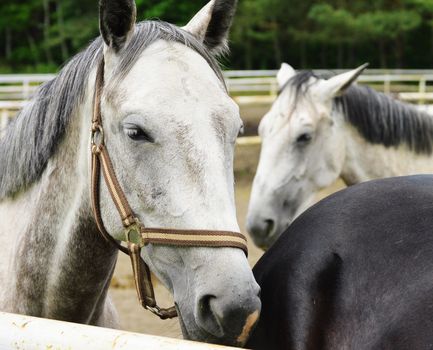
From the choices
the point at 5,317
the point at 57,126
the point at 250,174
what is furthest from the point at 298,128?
the point at 250,174

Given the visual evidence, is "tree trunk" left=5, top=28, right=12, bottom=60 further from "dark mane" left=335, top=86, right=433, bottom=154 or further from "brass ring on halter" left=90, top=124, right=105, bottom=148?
"brass ring on halter" left=90, top=124, right=105, bottom=148

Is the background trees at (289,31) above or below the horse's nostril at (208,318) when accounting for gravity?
below

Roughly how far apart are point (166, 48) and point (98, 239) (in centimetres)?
69

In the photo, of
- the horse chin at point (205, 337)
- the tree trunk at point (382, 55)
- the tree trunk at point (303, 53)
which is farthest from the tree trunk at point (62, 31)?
the horse chin at point (205, 337)

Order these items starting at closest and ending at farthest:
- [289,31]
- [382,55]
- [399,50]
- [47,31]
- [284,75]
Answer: [284,75], [399,50], [382,55], [289,31], [47,31]

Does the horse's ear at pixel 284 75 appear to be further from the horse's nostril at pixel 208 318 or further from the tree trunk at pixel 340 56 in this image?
the tree trunk at pixel 340 56

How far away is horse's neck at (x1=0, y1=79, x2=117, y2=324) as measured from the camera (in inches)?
86.5

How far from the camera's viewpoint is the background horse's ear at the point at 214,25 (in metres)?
2.24

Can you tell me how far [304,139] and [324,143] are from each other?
153mm

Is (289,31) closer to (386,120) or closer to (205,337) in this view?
(386,120)

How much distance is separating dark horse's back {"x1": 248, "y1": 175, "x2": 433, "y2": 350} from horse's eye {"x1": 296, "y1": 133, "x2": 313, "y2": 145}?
8.42 ft

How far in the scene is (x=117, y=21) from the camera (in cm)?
205

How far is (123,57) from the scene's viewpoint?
204 centimetres

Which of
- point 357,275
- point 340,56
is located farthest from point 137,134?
point 340,56
